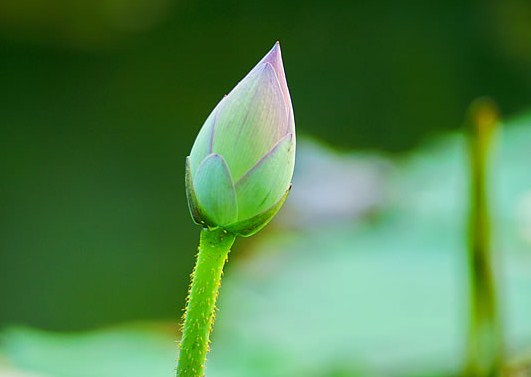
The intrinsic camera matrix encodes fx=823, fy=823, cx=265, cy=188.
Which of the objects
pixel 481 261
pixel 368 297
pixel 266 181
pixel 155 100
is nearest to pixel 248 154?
pixel 266 181

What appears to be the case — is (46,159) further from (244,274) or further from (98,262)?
(244,274)

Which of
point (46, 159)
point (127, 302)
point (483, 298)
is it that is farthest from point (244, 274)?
point (46, 159)

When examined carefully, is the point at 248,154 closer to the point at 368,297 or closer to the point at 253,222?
the point at 253,222

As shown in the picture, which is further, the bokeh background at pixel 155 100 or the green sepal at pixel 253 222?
the bokeh background at pixel 155 100

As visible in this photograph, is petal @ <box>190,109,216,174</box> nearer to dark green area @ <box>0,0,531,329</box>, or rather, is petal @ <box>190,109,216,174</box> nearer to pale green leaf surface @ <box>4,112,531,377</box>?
pale green leaf surface @ <box>4,112,531,377</box>

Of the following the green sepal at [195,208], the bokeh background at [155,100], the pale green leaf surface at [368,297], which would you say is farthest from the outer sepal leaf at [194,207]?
the bokeh background at [155,100]

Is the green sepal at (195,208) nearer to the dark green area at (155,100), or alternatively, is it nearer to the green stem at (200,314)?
the green stem at (200,314)

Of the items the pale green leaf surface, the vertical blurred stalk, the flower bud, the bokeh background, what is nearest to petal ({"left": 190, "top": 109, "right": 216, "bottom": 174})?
the flower bud
